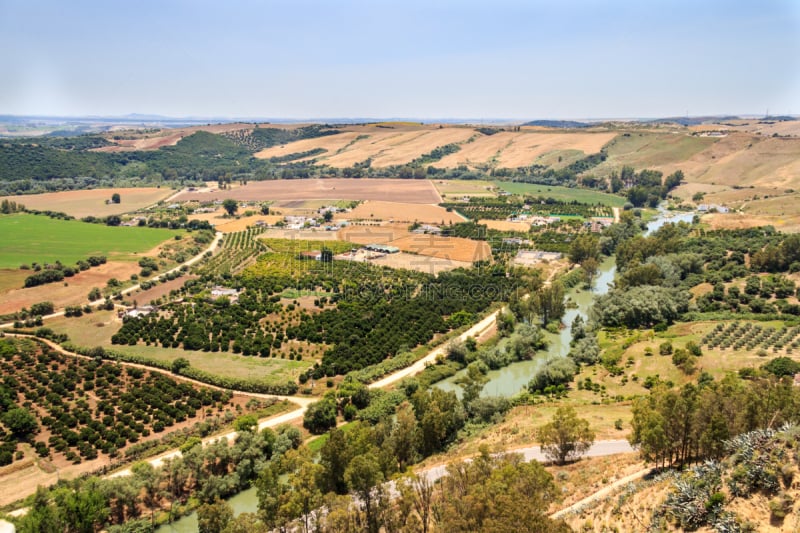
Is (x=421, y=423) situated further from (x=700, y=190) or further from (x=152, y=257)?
(x=700, y=190)

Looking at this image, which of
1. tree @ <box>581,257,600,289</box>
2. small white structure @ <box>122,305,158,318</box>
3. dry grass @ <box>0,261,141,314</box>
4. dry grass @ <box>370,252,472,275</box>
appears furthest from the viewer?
dry grass @ <box>370,252,472,275</box>

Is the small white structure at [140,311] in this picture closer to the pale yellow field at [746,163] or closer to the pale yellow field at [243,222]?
the pale yellow field at [243,222]

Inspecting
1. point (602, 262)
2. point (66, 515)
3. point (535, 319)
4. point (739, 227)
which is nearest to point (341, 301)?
point (535, 319)

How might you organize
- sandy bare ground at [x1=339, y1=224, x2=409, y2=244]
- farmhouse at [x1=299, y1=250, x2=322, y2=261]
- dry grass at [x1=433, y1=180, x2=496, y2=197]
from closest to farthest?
farmhouse at [x1=299, y1=250, x2=322, y2=261]
sandy bare ground at [x1=339, y1=224, x2=409, y2=244]
dry grass at [x1=433, y1=180, x2=496, y2=197]

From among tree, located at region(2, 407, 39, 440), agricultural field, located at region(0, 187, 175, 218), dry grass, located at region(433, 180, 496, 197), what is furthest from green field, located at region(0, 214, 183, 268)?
dry grass, located at region(433, 180, 496, 197)

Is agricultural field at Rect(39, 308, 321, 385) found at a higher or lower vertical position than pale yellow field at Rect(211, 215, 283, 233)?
lower

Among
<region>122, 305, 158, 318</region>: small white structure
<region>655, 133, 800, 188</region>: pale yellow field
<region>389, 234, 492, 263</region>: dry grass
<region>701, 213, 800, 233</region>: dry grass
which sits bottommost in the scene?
<region>122, 305, 158, 318</region>: small white structure

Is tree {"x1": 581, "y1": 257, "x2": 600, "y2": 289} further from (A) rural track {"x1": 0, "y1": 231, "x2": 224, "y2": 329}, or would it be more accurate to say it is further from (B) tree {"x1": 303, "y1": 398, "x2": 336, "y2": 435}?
(A) rural track {"x1": 0, "y1": 231, "x2": 224, "y2": 329}
